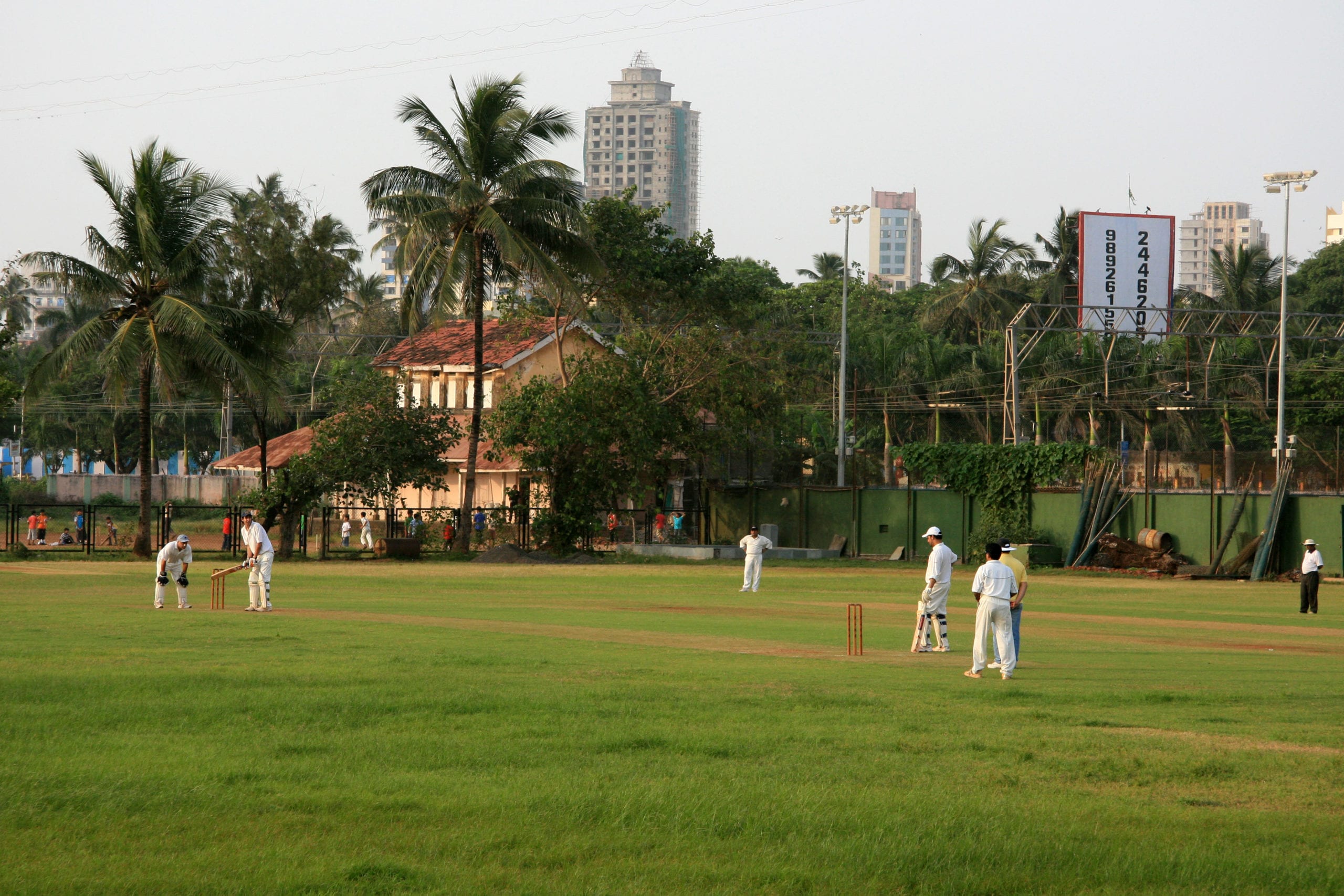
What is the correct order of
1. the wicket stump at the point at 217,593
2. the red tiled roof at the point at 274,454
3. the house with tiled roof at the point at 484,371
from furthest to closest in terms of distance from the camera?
the red tiled roof at the point at 274,454 → the house with tiled roof at the point at 484,371 → the wicket stump at the point at 217,593

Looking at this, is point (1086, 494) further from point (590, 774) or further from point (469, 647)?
point (590, 774)

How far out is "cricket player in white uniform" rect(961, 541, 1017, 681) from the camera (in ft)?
49.1

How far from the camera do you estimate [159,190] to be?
40188mm

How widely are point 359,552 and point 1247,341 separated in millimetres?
41713

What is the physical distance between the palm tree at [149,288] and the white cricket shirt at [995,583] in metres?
29.3

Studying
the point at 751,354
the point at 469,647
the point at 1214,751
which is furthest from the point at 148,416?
the point at 1214,751

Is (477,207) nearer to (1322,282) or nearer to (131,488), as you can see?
(131,488)

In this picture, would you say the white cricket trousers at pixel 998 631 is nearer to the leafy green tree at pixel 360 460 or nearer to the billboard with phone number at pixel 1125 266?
the leafy green tree at pixel 360 460

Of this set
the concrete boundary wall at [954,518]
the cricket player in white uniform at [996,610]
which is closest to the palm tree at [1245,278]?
the concrete boundary wall at [954,518]

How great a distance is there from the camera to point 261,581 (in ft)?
75.4

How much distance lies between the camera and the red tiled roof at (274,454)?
188 feet

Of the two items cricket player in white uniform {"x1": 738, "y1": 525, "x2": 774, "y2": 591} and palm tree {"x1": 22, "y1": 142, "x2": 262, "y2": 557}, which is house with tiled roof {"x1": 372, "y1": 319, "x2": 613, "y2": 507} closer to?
palm tree {"x1": 22, "y1": 142, "x2": 262, "y2": 557}

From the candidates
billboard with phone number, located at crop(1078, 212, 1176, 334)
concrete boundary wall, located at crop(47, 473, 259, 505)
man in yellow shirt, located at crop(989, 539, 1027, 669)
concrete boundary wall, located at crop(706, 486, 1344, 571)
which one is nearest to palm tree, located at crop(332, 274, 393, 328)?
concrete boundary wall, located at crop(47, 473, 259, 505)

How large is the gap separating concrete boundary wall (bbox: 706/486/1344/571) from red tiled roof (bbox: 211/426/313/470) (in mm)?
17823
